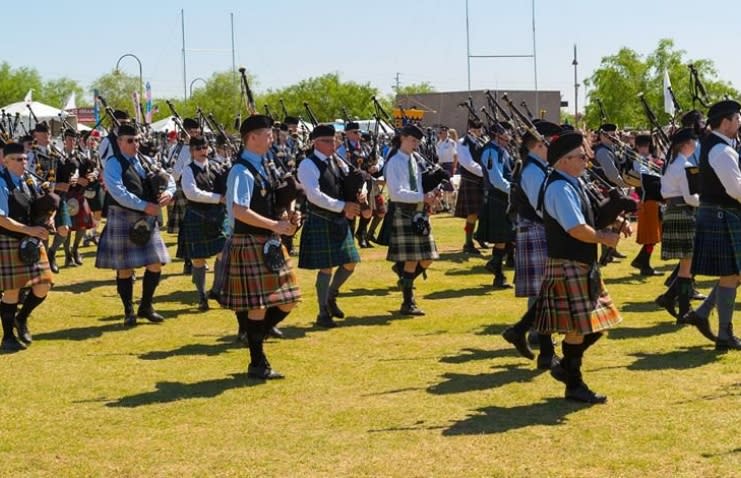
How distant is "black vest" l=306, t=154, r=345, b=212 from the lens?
8.44 metres

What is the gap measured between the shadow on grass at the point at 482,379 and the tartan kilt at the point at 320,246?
2169 millimetres

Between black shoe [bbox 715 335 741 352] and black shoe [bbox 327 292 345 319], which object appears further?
black shoe [bbox 327 292 345 319]

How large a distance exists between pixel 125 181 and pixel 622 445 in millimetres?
5119

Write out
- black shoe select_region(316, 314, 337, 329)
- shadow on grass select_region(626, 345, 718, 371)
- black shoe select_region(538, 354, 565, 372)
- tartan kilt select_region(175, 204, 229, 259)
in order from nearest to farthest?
black shoe select_region(538, 354, 565, 372) → shadow on grass select_region(626, 345, 718, 371) → black shoe select_region(316, 314, 337, 329) → tartan kilt select_region(175, 204, 229, 259)

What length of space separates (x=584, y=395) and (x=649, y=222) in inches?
229

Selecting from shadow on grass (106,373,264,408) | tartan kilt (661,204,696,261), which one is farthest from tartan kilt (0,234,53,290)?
tartan kilt (661,204,696,261)

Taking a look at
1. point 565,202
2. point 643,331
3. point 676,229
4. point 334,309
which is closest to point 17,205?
point 334,309

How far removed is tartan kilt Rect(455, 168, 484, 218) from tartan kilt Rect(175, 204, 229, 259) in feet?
15.3

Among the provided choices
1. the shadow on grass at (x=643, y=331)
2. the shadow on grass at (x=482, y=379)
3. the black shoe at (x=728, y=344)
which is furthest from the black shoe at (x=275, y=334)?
the black shoe at (x=728, y=344)

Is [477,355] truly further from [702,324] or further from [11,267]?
[11,267]

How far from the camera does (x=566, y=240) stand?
→ 222 inches

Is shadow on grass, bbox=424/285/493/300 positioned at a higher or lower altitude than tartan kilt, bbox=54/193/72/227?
lower

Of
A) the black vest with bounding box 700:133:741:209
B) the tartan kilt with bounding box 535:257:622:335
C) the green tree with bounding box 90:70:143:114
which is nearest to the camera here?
the tartan kilt with bounding box 535:257:622:335

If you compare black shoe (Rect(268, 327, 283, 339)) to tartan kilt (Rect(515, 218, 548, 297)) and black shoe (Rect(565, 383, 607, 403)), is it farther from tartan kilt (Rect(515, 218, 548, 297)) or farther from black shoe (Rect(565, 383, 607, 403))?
black shoe (Rect(565, 383, 607, 403))
